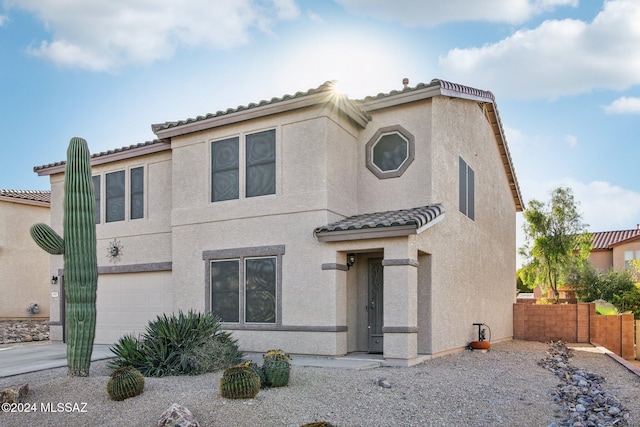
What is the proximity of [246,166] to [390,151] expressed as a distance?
11.4 feet

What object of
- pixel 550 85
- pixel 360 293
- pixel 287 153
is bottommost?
pixel 360 293

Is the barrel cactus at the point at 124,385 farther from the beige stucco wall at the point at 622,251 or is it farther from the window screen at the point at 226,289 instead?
the beige stucco wall at the point at 622,251

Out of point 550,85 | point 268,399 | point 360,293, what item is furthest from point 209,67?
point 550,85

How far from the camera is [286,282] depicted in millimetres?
12844

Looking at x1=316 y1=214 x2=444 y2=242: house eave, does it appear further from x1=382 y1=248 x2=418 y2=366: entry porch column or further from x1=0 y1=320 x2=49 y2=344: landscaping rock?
x1=0 y1=320 x2=49 y2=344: landscaping rock

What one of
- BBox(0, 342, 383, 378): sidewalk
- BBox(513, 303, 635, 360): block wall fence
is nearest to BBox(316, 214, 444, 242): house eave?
BBox(0, 342, 383, 378): sidewalk

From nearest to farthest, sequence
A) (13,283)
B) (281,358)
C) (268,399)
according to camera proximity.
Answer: (268,399) → (281,358) → (13,283)

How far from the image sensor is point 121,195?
16906mm

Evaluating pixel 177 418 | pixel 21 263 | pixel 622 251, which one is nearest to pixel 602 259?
pixel 622 251

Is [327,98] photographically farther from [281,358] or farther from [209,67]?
[281,358]

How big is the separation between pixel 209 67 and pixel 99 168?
705 cm

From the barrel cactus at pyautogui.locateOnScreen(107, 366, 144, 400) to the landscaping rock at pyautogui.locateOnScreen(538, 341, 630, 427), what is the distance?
5.65 meters

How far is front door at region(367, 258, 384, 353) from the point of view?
519 inches

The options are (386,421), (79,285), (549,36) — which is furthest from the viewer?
(549,36)
